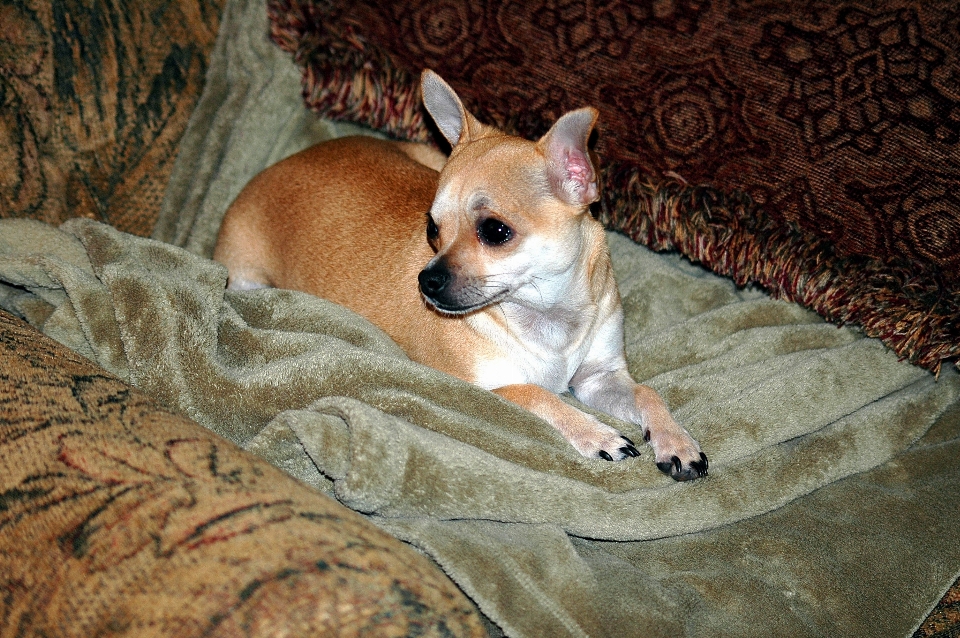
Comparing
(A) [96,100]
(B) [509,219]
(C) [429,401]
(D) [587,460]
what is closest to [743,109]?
(B) [509,219]

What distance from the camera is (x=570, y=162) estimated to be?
7.32 feet

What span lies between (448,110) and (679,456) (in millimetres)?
1326

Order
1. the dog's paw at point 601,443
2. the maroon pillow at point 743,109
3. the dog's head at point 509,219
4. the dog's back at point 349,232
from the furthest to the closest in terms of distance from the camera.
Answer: the dog's back at point 349,232 → the maroon pillow at point 743,109 → the dog's head at point 509,219 → the dog's paw at point 601,443

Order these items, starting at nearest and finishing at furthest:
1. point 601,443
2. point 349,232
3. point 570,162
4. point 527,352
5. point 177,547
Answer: point 177,547 < point 601,443 < point 570,162 < point 527,352 < point 349,232

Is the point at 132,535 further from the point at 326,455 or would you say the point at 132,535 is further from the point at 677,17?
the point at 677,17

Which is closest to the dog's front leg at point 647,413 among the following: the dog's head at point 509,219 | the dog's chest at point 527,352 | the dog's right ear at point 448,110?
the dog's chest at point 527,352

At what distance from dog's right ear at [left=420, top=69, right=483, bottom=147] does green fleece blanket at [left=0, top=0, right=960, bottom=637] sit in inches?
28.4

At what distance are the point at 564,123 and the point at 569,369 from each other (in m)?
0.82

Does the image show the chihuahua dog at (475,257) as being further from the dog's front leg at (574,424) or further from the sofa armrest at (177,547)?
the sofa armrest at (177,547)

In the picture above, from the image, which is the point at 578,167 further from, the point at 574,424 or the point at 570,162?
the point at 574,424

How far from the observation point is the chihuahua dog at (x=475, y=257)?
7.24 feet

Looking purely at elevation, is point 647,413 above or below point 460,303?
below

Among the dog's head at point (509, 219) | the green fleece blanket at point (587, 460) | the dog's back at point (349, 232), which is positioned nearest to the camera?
the green fleece blanket at point (587, 460)

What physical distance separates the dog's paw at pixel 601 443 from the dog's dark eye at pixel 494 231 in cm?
58
